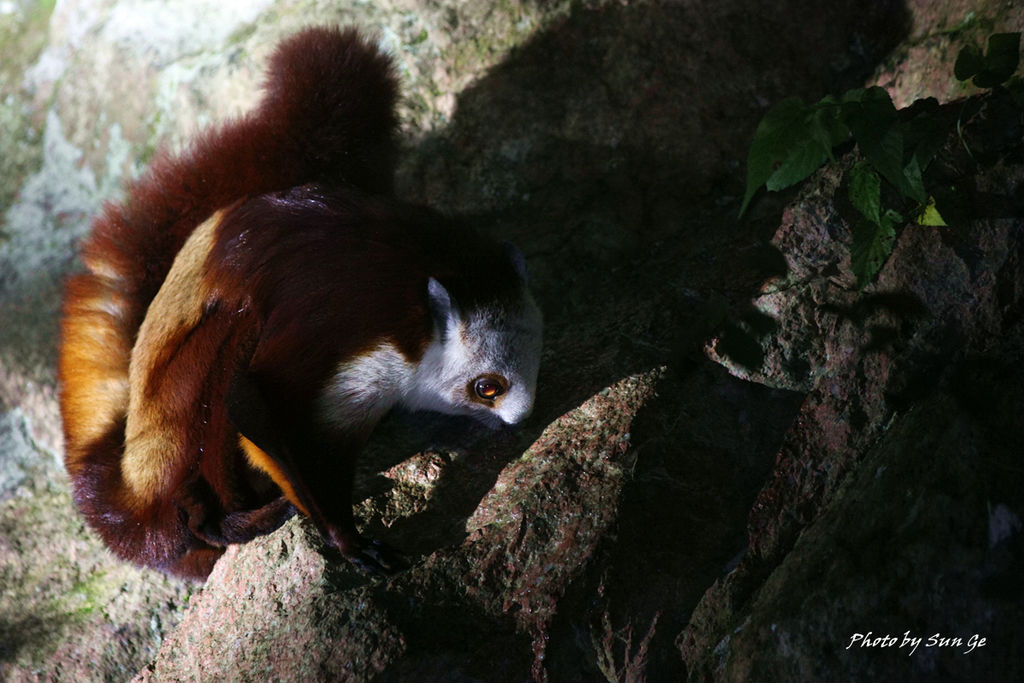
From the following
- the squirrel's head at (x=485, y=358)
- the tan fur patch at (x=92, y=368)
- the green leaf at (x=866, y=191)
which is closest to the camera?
the green leaf at (x=866, y=191)

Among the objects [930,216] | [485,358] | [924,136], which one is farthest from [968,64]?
[485,358]

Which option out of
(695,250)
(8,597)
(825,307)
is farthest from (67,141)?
(825,307)

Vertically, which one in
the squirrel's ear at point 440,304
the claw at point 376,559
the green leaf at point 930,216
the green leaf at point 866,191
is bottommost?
the claw at point 376,559

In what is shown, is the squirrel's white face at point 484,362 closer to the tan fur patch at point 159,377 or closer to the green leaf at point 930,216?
the tan fur patch at point 159,377

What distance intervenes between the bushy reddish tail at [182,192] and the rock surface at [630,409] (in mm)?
746

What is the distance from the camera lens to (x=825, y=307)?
8.30 feet

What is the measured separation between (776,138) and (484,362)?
1.05 m

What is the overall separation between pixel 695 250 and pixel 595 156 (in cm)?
69

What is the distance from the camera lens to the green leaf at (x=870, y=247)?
2289 millimetres

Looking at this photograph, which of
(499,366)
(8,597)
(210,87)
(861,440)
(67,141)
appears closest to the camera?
(861,440)

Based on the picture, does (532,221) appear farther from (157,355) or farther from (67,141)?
(67,141)

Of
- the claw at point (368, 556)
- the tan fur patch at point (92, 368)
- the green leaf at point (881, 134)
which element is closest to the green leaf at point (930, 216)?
the green leaf at point (881, 134)

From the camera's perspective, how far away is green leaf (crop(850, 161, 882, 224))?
2.23 m

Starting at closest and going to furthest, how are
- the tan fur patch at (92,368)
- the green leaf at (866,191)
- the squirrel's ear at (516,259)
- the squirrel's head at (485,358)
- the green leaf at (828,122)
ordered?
the green leaf at (828,122)
the green leaf at (866,191)
the squirrel's head at (485,358)
the squirrel's ear at (516,259)
the tan fur patch at (92,368)
